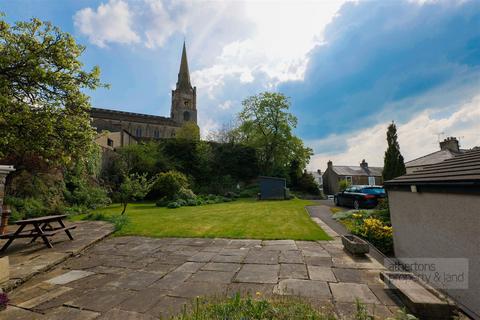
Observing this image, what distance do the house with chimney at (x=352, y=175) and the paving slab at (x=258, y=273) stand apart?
4070 centimetres

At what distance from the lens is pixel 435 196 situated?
401 cm

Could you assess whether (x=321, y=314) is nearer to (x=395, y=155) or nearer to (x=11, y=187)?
(x=11, y=187)

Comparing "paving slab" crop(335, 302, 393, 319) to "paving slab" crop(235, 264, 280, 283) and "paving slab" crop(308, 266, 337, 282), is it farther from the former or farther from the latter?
"paving slab" crop(235, 264, 280, 283)

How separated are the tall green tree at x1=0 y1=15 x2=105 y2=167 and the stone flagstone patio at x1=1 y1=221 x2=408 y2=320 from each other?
4783 millimetres

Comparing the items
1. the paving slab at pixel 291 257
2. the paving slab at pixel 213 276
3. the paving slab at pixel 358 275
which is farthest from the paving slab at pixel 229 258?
the paving slab at pixel 358 275

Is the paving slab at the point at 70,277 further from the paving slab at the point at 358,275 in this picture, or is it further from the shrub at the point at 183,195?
the shrub at the point at 183,195

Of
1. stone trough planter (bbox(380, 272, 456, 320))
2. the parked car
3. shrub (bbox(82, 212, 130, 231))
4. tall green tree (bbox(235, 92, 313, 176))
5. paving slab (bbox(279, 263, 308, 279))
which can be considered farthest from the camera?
tall green tree (bbox(235, 92, 313, 176))

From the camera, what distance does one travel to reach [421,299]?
2785 mm

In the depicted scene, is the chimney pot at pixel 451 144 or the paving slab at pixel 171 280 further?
the chimney pot at pixel 451 144

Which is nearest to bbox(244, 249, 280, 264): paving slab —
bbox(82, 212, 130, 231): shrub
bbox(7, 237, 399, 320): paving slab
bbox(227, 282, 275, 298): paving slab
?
bbox(7, 237, 399, 320): paving slab

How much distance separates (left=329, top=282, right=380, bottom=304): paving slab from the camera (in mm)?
3126

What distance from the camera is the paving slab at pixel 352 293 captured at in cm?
313

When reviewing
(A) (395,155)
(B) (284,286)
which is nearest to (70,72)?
(B) (284,286)

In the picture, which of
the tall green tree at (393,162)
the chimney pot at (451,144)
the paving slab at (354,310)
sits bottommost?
the paving slab at (354,310)
